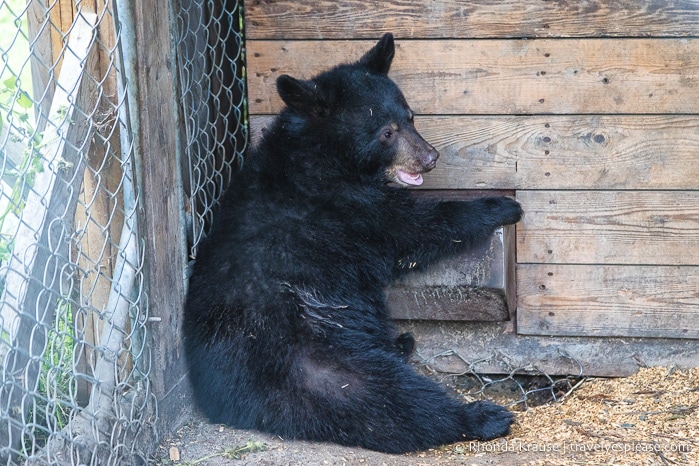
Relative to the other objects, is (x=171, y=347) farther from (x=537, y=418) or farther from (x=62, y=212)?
(x=537, y=418)

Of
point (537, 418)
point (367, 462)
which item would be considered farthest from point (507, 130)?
Result: point (367, 462)

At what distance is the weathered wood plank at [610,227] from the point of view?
460 cm

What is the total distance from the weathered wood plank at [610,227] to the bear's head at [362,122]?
79cm

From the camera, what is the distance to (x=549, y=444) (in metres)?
3.90

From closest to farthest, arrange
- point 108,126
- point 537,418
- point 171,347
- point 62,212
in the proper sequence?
point 62,212
point 108,126
point 171,347
point 537,418

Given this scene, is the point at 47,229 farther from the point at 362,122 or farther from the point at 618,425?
the point at 618,425

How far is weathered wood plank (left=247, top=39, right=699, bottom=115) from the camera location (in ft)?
14.6

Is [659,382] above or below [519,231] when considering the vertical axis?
below

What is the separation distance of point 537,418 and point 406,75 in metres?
2.07

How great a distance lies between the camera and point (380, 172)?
455 cm

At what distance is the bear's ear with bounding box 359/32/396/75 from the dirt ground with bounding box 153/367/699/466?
2.05 meters

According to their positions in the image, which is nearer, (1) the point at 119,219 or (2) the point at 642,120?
(1) the point at 119,219

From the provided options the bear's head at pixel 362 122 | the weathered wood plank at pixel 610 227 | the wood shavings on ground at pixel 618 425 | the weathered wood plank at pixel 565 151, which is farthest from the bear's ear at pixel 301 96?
the wood shavings on ground at pixel 618 425

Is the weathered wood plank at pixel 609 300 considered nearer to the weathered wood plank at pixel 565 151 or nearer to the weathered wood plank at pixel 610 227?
the weathered wood plank at pixel 610 227
